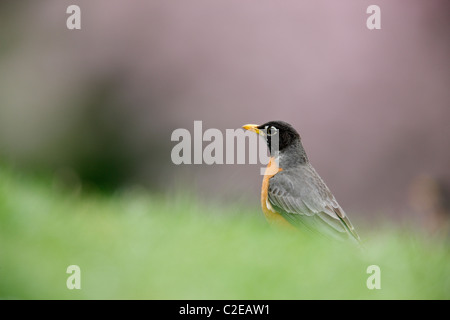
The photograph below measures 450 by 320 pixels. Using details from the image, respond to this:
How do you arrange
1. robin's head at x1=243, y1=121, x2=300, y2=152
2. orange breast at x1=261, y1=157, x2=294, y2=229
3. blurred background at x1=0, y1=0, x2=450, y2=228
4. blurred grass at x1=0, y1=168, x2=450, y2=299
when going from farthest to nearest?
blurred background at x1=0, y1=0, x2=450, y2=228 → robin's head at x1=243, y1=121, x2=300, y2=152 → orange breast at x1=261, y1=157, x2=294, y2=229 → blurred grass at x1=0, y1=168, x2=450, y2=299

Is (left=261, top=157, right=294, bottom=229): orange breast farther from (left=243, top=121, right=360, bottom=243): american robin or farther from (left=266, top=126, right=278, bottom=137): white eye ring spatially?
(left=266, top=126, right=278, bottom=137): white eye ring

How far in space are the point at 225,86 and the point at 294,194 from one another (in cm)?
484

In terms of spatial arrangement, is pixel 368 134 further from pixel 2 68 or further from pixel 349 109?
pixel 2 68

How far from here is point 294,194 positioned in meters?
6.45

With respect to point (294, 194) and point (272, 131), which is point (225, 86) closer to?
point (272, 131)

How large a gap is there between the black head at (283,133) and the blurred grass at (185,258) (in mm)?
1473

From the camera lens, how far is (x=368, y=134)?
34.8 ft

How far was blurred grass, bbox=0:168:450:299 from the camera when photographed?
4230mm

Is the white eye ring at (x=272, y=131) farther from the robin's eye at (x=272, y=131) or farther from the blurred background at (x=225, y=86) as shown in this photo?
the blurred background at (x=225, y=86)

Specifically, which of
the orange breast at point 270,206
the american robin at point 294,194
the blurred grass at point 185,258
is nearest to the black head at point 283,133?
the american robin at point 294,194

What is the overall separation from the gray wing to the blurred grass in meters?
0.48

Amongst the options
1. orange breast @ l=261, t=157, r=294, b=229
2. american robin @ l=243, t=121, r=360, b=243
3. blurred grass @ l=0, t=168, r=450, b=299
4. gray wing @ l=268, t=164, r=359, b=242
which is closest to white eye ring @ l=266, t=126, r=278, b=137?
american robin @ l=243, t=121, r=360, b=243
